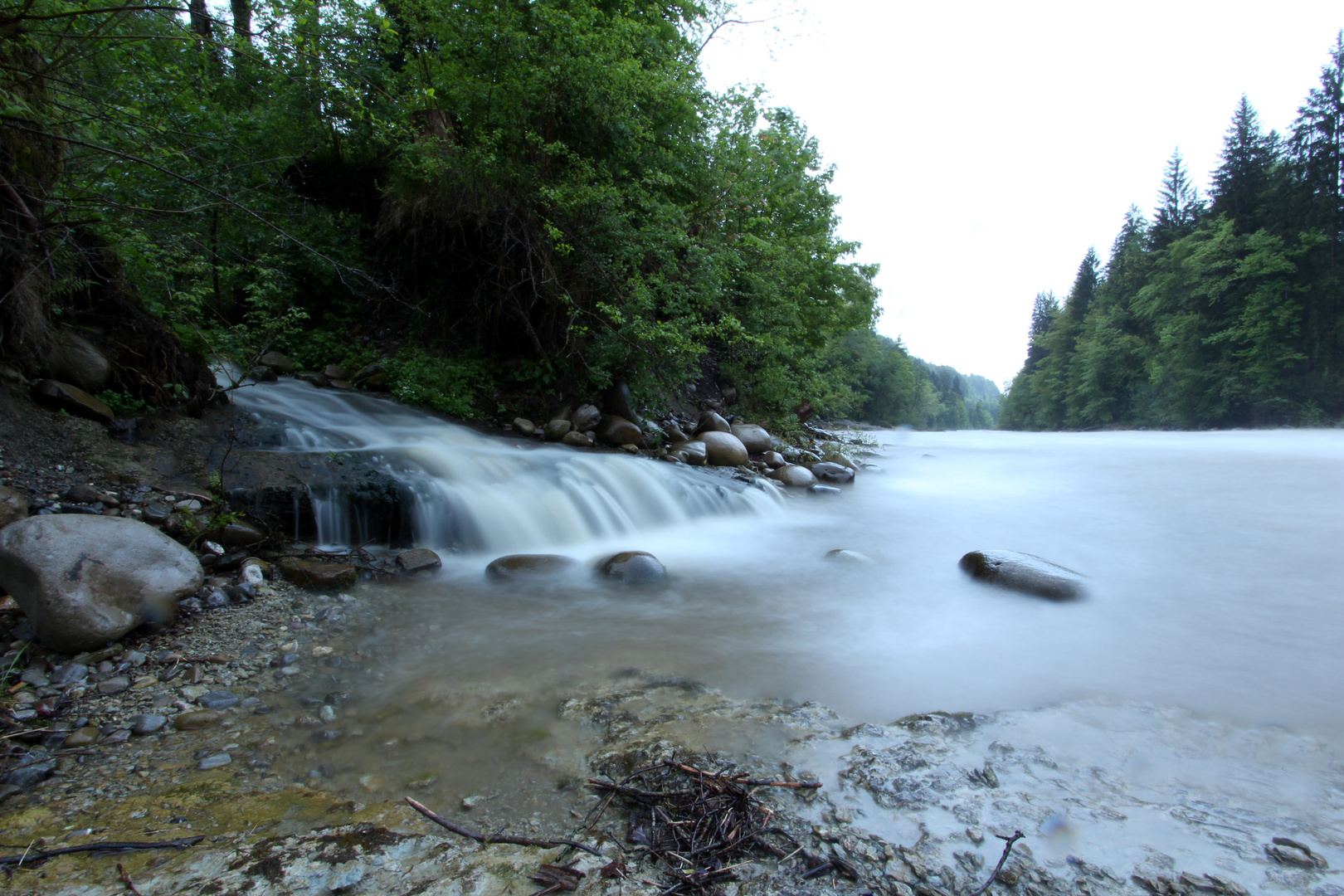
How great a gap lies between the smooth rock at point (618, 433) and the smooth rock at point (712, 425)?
A: 5.93 feet

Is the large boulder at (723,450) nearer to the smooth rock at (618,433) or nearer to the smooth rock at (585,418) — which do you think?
the smooth rock at (618,433)

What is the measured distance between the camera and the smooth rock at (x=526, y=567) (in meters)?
4.95

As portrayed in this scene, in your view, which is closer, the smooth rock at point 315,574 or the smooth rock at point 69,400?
the smooth rock at point 315,574

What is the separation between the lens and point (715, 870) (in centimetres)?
172

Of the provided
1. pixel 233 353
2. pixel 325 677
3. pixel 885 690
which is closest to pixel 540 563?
pixel 325 677

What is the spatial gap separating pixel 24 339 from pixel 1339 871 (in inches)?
303

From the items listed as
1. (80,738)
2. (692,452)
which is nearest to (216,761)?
(80,738)

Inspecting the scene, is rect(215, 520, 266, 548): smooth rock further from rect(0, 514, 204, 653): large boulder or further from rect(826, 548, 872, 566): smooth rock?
rect(826, 548, 872, 566): smooth rock

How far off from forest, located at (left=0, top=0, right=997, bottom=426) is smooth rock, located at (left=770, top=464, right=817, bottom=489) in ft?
7.76

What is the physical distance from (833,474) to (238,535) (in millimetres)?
9030

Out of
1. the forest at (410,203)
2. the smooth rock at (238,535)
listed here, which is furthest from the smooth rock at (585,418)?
the smooth rock at (238,535)

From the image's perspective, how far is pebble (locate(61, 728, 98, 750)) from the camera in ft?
7.84

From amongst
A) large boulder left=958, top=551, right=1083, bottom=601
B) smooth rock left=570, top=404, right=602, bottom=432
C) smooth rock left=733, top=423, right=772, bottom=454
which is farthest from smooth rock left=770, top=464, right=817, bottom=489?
large boulder left=958, top=551, right=1083, bottom=601

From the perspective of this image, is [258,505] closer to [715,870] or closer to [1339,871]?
[715,870]
